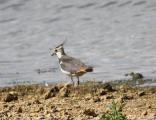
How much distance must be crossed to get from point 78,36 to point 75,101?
24.0 feet

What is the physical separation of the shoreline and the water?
4.99 ft

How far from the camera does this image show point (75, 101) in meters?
12.1

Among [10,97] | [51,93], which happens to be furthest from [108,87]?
[10,97]

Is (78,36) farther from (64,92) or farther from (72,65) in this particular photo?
(64,92)

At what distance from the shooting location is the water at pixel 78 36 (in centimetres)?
1580

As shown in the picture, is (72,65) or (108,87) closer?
(108,87)

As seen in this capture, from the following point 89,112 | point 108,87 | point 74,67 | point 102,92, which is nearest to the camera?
point 89,112

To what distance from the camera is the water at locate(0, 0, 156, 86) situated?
15.8 meters

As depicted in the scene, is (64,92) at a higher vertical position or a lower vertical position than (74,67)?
lower

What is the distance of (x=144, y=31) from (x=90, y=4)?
12.8 ft

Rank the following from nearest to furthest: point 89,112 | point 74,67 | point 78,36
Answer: point 89,112
point 74,67
point 78,36

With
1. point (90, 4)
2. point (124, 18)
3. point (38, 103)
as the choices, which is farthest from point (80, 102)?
point (90, 4)

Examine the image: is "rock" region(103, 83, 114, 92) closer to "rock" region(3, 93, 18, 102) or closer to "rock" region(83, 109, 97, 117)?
"rock" region(3, 93, 18, 102)

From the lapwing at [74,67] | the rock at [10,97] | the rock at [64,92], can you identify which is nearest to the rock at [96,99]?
the rock at [64,92]
